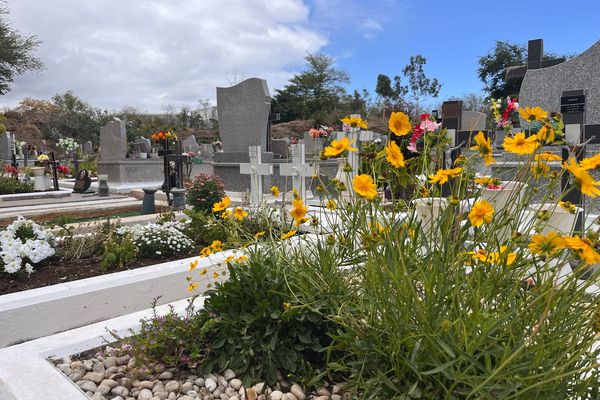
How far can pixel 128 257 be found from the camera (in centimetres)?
354

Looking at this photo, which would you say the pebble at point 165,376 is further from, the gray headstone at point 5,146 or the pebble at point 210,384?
the gray headstone at point 5,146

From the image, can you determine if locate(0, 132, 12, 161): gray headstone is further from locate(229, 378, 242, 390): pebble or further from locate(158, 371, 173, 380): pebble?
locate(229, 378, 242, 390): pebble

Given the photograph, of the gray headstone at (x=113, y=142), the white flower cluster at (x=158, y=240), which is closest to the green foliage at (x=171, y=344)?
the white flower cluster at (x=158, y=240)

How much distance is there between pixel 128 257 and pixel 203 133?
40169 millimetres

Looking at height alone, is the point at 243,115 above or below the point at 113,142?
above

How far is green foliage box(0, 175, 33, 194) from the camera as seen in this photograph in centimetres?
903

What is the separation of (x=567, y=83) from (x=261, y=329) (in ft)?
26.3

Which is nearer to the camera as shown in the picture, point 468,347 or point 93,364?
point 468,347

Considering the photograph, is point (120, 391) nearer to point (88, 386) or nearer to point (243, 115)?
point (88, 386)

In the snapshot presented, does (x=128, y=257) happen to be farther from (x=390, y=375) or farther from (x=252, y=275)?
(x=390, y=375)

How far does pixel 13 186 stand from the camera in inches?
362

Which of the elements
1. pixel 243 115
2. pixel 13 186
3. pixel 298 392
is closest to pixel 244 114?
pixel 243 115

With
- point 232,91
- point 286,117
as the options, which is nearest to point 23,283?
point 232,91

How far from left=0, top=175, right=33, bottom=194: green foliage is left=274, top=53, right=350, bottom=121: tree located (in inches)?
1456
